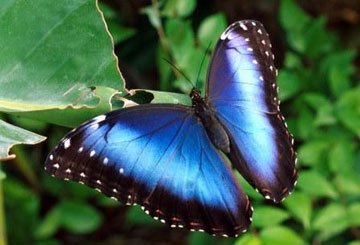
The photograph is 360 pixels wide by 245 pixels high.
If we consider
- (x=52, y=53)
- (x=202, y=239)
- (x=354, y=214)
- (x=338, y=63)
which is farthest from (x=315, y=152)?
(x=52, y=53)

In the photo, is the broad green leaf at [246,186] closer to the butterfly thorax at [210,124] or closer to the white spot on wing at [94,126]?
the butterfly thorax at [210,124]

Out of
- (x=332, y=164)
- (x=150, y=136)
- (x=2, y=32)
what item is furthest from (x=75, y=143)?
(x=332, y=164)

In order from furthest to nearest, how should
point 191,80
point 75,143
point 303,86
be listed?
point 303,86, point 191,80, point 75,143

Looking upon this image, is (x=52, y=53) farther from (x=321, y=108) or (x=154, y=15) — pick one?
(x=321, y=108)

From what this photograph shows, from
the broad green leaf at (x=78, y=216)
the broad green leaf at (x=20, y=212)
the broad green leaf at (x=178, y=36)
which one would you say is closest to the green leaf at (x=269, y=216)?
the broad green leaf at (x=178, y=36)

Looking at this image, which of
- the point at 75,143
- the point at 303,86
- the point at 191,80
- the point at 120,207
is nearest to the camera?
the point at 75,143

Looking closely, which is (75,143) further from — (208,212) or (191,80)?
(191,80)

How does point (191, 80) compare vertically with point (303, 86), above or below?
above
